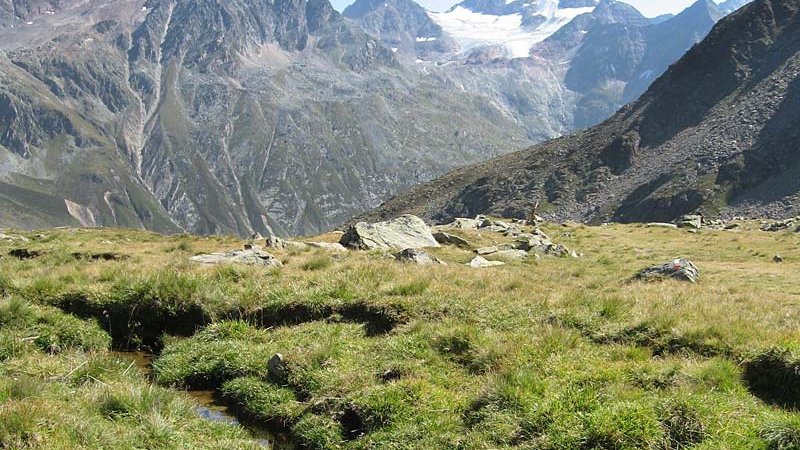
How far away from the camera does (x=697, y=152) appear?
154m

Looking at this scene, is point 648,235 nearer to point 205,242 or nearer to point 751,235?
point 751,235

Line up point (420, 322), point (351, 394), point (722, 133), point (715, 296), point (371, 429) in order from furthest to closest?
1. point (722, 133)
2. point (715, 296)
3. point (420, 322)
4. point (351, 394)
5. point (371, 429)

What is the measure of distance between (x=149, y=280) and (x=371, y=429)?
34.8 feet

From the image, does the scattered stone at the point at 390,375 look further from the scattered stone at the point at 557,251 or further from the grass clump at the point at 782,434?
the scattered stone at the point at 557,251

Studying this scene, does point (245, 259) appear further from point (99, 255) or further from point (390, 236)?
point (390, 236)

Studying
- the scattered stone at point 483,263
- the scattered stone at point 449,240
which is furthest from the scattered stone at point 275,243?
the scattered stone at point 449,240

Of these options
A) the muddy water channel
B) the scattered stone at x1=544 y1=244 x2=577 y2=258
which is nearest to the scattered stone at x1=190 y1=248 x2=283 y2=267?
the muddy water channel

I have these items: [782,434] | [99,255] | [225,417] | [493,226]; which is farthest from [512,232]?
[782,434]

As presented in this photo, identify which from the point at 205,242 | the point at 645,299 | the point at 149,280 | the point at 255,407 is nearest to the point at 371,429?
the point at 255,407

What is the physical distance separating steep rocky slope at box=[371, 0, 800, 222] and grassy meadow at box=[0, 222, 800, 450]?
4629 inches

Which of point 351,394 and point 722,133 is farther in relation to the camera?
point 722,133

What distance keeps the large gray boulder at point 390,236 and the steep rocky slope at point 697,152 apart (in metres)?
98.9

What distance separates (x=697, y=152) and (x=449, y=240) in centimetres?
13628

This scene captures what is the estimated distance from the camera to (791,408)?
10.1m
